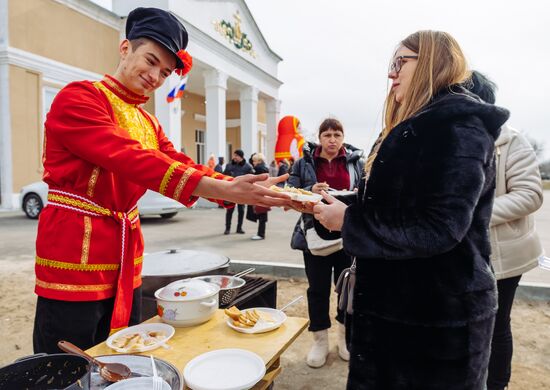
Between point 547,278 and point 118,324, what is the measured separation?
5.84 meters

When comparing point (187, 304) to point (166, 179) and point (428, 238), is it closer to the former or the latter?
point (166, 179)

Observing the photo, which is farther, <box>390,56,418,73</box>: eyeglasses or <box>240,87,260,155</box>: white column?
<box>240,87,260,155</box>: white column

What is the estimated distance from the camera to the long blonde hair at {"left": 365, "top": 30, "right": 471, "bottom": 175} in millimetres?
1370

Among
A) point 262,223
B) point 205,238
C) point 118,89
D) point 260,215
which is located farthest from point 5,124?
point 118,89

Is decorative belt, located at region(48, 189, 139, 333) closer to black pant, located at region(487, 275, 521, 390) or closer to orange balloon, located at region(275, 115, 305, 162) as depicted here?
black pant, located at region(487, 275, 521, 390)

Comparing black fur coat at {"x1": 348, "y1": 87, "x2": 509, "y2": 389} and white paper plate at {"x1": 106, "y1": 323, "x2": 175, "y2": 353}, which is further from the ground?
black fur coat at {"x1": 348, "y1": 87, "x2": 509, "y2": 389}

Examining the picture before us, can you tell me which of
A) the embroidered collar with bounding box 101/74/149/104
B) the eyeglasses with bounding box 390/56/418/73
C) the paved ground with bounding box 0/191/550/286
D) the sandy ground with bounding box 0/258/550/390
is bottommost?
the sandy ground with bounding box 0/258/550/390

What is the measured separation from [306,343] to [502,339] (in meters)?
1.65

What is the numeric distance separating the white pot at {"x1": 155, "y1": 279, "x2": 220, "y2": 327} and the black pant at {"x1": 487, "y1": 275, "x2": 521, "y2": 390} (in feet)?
5.31

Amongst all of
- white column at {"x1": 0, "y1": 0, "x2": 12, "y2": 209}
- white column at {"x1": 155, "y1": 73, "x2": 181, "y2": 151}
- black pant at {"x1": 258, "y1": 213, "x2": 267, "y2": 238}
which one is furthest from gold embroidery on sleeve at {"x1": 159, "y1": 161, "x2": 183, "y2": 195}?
white column at {"x1": 0, "y1": 0, "x2": 12, "y2": 209}

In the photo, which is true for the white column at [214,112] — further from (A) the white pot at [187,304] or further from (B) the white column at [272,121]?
(A) the white pot at [187,304]

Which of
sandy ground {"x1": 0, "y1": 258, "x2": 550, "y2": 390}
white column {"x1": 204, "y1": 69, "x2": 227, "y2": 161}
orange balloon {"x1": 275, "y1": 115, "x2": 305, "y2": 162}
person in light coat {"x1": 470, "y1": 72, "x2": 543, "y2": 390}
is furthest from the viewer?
orange balloon {"x1": 275, "y1": 115, "x2": 305, "y2": 162}

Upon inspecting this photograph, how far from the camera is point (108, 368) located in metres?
1.33

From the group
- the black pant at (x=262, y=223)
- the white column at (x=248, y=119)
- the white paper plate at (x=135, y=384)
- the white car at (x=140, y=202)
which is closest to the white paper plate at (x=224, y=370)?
the white paper plate at (x=135, y=384)
